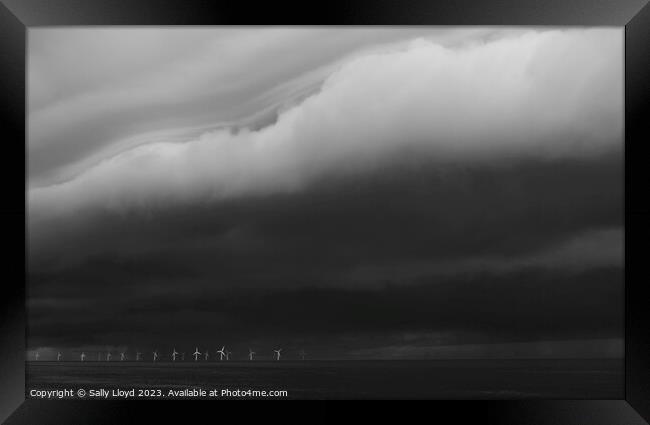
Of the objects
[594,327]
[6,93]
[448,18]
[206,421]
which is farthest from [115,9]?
[594,327]

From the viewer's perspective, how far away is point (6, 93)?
190 inches

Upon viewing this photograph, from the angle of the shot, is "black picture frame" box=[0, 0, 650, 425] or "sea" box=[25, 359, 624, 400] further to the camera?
"sea" box=[25, 359, 624, 400]

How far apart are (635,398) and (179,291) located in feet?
69.2

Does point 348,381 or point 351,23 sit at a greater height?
point 351,23

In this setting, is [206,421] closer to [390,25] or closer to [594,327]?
[390,25]

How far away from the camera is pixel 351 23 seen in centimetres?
498

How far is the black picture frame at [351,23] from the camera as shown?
15.6 feet

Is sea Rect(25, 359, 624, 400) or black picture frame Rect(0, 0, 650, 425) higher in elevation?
black picture frame Rect(0, 0, 650, 425)

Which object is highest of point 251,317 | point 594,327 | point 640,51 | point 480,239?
point 640,51

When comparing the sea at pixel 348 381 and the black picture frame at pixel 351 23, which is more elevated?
Result: the black picture frame at pixel 351 23

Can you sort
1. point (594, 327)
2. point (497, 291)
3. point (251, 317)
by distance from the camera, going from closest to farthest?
point (497, 291) < point (251, 317) < point (594, 327)

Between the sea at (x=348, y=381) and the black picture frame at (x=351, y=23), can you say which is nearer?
the black picture frame at (x=351, y=23)

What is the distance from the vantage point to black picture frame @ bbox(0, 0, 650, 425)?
475 cm

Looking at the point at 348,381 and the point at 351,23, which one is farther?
the point at 348,381
